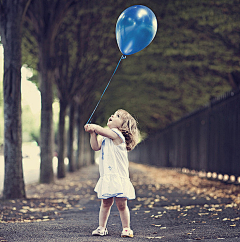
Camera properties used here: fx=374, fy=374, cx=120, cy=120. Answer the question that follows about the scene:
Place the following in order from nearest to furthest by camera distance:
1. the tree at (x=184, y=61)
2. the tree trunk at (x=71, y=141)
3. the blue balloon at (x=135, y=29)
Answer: the blue balloon at (x=135, y=29) < the tree at (x=184, y=61) < the tree trunk at (x=71, y=141)

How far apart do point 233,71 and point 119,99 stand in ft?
48.3

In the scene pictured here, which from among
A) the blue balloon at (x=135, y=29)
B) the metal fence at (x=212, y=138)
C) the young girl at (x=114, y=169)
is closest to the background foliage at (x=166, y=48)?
the metal fence at (x=212, y=138)

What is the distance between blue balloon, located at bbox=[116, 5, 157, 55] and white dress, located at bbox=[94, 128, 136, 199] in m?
1.35

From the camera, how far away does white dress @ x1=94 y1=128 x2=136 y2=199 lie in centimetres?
438

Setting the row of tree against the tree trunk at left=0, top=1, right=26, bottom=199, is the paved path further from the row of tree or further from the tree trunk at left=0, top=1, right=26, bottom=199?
the row of tree

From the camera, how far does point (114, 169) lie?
14.6ft

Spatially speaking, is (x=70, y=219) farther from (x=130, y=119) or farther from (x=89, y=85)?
(x=89, y=85)

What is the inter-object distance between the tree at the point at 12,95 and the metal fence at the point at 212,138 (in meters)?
6.25

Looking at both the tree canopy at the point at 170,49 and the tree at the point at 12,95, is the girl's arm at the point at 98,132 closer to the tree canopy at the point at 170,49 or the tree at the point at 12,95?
the tree at the point at 12,95

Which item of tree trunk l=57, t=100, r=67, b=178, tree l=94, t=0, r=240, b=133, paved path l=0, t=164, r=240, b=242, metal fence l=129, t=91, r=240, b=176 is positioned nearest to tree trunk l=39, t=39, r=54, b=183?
tree trunk l=57, t=100, r=67, b=178

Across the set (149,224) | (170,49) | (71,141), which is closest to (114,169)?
(149,224)

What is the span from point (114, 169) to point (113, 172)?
0.12ft

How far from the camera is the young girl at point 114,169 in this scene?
4383 mm

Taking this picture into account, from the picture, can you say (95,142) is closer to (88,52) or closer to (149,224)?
(149,224)
